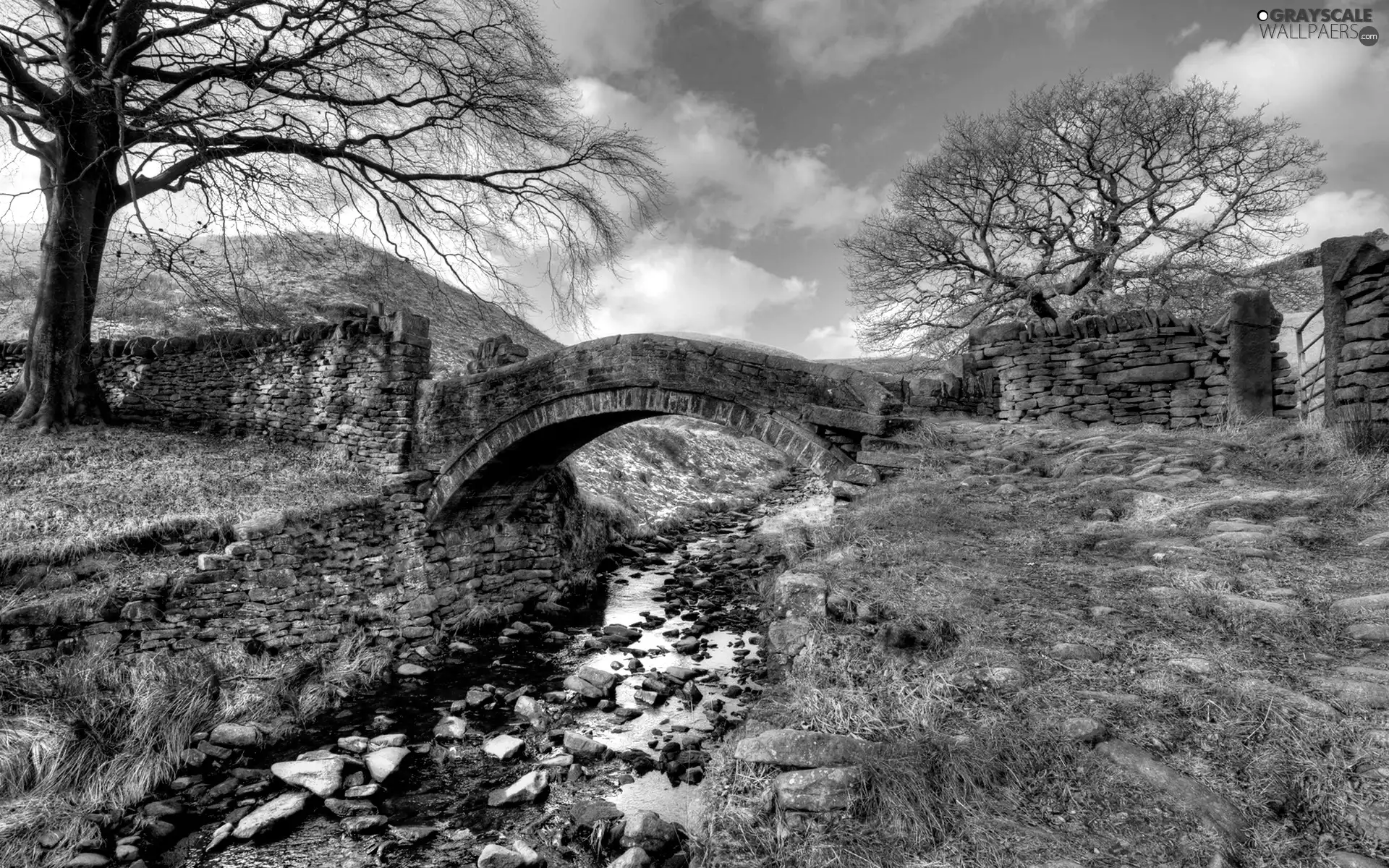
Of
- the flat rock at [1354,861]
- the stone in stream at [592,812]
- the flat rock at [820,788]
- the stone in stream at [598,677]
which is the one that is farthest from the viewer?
the stone in stream at [598,677]

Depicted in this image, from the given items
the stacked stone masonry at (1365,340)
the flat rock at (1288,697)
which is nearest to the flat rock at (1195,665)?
the flat rock at (1288,697)

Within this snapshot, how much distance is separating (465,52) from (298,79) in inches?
106

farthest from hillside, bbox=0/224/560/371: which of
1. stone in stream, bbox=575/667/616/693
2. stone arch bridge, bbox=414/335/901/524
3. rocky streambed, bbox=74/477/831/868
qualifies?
stone in stream, bbox=575/667/616/693

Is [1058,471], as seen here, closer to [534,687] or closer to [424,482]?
[534,687]

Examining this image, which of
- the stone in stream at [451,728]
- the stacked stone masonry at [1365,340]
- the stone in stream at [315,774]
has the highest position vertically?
the stacked stone masonry at [1365,340]

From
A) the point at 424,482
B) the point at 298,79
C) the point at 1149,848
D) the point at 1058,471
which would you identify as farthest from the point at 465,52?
the point at 1149,848

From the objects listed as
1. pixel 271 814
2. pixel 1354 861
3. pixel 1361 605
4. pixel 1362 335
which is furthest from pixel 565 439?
pixel 1354 861

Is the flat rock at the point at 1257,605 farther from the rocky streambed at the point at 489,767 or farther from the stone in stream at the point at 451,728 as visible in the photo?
the stone in stream at the point at 451,728

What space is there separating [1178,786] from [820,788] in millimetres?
1412

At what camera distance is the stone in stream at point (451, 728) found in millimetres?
6789

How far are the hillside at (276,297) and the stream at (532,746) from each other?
6989 mm

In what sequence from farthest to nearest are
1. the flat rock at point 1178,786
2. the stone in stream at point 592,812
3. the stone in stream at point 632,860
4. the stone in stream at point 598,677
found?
1. the stone in stream at point 598,677
2. the stone in stream at point 592,812
3. the stone in stream at point 632,860
4. the flat rock at point 1178,786

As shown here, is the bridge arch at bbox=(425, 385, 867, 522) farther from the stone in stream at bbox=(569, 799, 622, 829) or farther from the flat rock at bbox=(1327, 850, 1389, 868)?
the flat rock at bbox=(1327, 850, 1389, 868)

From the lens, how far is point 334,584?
9.66 meters
